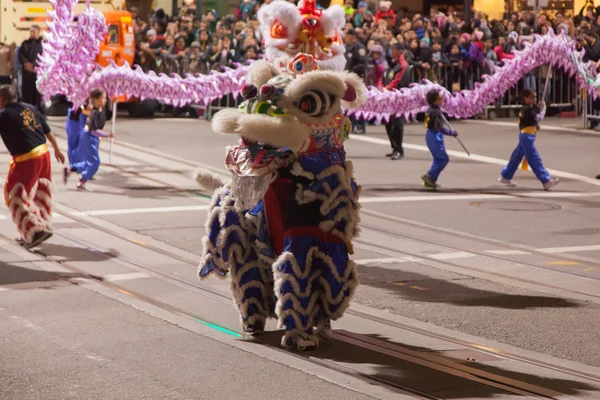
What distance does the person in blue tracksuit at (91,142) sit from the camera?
15547mm

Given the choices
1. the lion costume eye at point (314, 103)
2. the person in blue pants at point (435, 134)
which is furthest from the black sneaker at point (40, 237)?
the person in blue pants at point (435, 134)

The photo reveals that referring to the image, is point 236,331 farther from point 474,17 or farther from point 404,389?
point 474,17

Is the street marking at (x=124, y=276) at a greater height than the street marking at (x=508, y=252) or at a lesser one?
lesser

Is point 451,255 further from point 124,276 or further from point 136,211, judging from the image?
point 136,211

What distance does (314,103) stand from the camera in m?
7.82

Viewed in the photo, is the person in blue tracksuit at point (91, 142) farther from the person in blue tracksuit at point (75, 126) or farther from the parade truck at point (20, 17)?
the parade truck at point (20, 17)

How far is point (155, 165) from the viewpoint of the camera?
17.9 metres

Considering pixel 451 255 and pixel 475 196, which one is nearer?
pixel 451 255

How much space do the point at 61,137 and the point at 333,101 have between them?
14140mm

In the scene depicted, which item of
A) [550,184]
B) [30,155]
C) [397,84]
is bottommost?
[550,184]

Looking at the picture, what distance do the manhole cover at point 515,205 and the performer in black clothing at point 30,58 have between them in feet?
39.8

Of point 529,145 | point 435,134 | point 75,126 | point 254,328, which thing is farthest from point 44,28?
point 254,328

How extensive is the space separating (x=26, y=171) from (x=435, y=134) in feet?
20.8

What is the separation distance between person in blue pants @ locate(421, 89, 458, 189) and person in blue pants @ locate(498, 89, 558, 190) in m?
0.96
